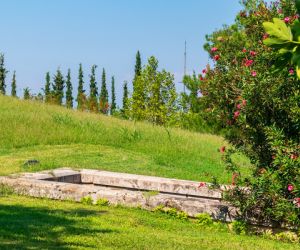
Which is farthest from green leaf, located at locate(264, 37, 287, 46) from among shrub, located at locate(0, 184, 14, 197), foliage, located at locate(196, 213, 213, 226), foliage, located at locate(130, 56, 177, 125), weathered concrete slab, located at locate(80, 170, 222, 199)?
foliage, located at locate(130, 56, 177, 125)

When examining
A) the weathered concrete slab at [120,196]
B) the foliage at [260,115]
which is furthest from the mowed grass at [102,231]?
the foliage at [260,115]

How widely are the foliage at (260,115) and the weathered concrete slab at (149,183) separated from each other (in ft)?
5.89

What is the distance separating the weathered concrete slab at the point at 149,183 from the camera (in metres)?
9.70

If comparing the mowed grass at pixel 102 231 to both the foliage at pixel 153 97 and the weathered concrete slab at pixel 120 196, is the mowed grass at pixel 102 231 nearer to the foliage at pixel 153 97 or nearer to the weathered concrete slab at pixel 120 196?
the weathered concrete slab at pixel 120 196

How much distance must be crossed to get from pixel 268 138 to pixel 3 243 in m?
3.78

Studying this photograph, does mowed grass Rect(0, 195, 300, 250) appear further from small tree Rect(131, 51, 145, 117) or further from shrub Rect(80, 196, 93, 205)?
small tree Rect(131, 51, 145, 117)

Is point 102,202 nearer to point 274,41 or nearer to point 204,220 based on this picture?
point 204,220

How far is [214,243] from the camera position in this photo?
6492mm

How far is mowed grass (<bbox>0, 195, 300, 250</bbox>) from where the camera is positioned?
5.98m

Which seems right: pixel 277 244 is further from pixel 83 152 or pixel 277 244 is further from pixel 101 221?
pixel 83 152

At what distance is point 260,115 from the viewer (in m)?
7.28

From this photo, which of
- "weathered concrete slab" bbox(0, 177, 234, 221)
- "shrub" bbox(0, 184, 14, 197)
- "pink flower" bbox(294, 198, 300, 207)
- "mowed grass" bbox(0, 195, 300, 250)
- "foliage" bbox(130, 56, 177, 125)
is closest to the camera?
"mowed grass" bbox(0, 195, 300, 250)

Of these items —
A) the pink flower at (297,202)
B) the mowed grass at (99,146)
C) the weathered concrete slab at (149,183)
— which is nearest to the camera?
the pink flower at (297,202)

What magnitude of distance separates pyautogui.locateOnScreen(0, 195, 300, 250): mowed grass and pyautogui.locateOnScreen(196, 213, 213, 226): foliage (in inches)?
Answer: 4.5
